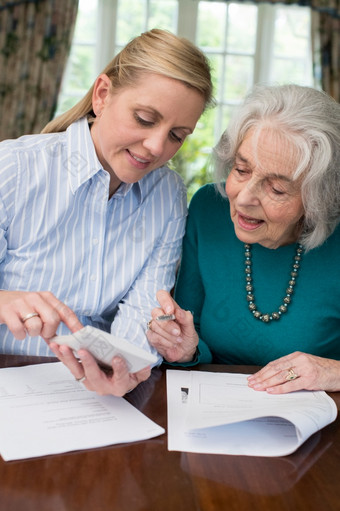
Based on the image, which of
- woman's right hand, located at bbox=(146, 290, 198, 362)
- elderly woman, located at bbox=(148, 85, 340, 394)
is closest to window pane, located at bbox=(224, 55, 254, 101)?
elderly woman, located at bbox=(148, 85, 340, 394)

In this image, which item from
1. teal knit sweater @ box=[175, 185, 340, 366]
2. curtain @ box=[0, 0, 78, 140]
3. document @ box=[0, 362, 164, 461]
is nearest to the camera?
document @ box=[0, 362, 164, 461]

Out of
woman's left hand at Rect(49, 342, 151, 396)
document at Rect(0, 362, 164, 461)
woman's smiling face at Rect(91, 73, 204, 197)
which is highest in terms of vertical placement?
woman's smiling face at Rect(91, 73, 204, 197)

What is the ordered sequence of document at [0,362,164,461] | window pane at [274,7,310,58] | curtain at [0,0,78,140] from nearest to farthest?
document at [0,362,164,461] < curtain at [0,0,78,140] < window pane at [274,7,310,58]

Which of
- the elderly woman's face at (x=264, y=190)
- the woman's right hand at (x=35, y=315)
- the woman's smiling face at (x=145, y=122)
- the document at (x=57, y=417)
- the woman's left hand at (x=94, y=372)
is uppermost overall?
the woman's smiling face at (x=145, y=122)

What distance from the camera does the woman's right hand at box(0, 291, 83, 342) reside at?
1113mm

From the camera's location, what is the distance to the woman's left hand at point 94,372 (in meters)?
1.07

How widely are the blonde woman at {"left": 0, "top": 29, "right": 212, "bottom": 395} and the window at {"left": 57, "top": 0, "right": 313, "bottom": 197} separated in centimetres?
372

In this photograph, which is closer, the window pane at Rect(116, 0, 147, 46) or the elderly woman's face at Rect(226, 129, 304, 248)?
the elderly woman's face at Rect(226, 129, 304, 248)

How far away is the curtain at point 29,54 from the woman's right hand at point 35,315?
4.29 meters

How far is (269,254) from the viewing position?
1.73 metres

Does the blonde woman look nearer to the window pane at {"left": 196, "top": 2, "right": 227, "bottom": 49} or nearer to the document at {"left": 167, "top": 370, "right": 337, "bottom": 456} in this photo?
the document at {"left": 167, "top": 370, "right": 337, "bottom": 456}

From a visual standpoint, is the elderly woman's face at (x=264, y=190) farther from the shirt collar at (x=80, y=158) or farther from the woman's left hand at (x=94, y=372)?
the woman's left hand at (x=94, y=372)

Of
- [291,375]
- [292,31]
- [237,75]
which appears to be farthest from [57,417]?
[292,31]

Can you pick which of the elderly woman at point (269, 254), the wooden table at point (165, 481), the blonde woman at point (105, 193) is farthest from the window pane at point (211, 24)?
the wooden table at point (165, 481)
